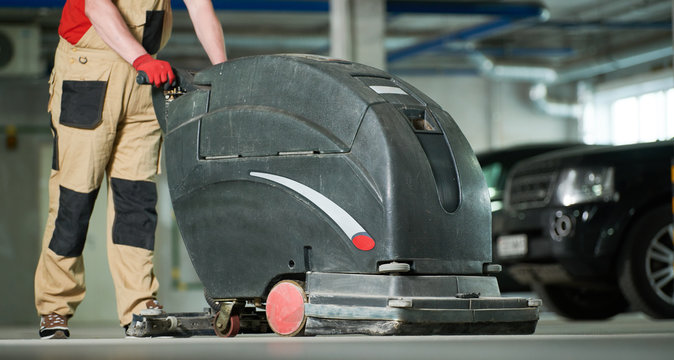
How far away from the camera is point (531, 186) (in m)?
6.60

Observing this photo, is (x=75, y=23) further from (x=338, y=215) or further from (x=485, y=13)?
(x=485, y=13)

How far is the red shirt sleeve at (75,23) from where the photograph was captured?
3.90m

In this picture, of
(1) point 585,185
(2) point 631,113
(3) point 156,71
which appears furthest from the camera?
(2) point 631,113

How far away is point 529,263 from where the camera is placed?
248 inches

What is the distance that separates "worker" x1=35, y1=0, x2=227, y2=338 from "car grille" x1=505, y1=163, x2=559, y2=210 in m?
2.94

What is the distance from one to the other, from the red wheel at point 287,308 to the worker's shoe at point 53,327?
899 millimetres

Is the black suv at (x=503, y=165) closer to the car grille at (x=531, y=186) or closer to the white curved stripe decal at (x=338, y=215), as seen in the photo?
the car grille at (x=531, y=186)

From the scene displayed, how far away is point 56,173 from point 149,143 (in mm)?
350

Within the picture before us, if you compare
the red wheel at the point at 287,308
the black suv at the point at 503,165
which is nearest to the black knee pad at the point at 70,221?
the red wheel at the point at 287,308

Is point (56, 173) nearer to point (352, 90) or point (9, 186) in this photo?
point (352, 90)

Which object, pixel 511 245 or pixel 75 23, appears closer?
pixel 75 23

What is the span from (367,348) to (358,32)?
21.4ft

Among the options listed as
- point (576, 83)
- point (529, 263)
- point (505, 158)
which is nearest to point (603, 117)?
point (576, 83)

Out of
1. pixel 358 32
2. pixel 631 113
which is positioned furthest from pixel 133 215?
pixel 631 113
